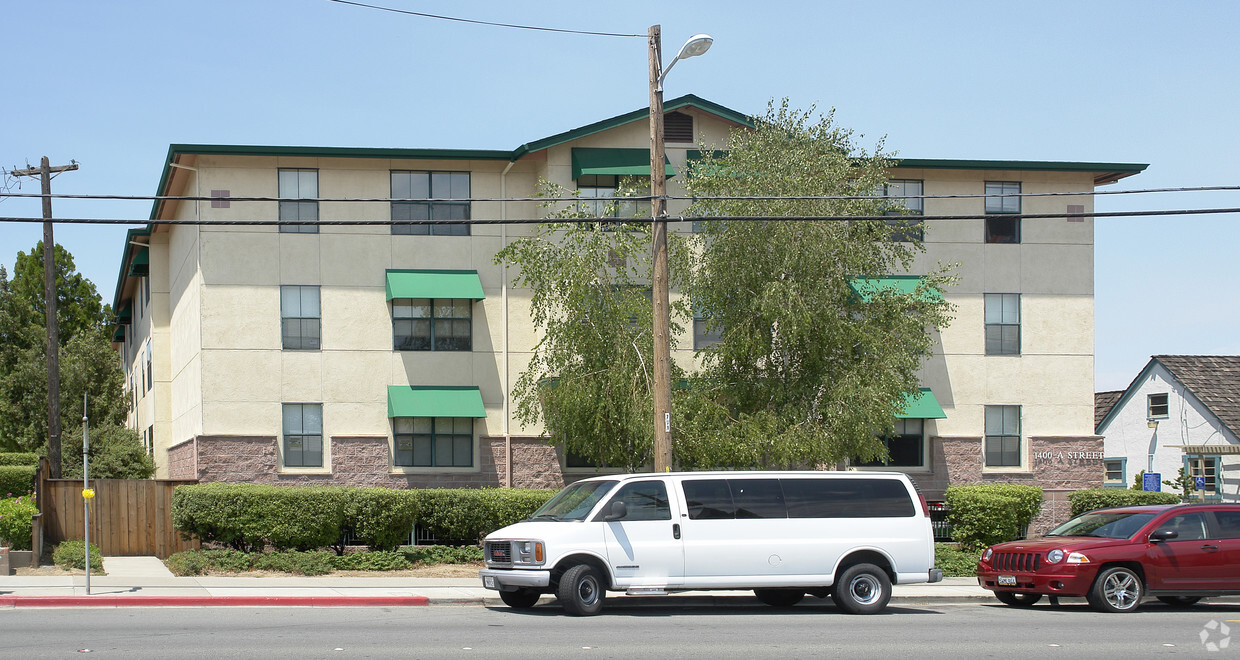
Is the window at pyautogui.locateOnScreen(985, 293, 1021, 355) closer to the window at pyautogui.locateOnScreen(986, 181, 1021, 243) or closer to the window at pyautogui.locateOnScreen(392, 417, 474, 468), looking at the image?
the window at pyautogui.locateOnScreen(986, 181, 1021, 243)

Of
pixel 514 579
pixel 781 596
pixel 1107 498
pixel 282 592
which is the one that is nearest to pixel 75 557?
pixel 282 592

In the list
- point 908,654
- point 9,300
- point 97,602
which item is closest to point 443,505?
point 97,602

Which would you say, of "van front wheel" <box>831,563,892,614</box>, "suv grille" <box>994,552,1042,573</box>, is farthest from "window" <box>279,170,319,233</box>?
"suv grille" <box>994,552,1042,573</box>

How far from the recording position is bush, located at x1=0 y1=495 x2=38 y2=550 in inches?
821

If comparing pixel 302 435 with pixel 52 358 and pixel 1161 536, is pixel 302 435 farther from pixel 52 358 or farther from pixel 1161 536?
pixel 1161 536

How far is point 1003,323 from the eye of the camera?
29.4 meters

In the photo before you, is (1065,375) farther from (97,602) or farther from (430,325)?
(97,602)

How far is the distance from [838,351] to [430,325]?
9.40m

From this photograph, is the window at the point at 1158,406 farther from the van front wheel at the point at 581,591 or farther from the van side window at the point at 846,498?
the van front wheel at the point at 581,591

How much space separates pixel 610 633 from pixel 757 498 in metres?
3.66

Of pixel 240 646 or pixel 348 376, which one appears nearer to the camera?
pixel 240 646

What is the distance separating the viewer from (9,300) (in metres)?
42.5

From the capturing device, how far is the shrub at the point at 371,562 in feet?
69.9

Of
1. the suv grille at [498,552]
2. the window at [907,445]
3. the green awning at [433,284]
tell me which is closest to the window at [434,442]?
the green awning at [433,284]
